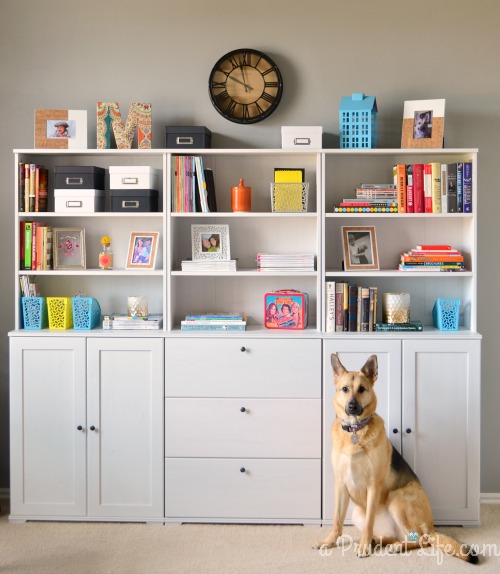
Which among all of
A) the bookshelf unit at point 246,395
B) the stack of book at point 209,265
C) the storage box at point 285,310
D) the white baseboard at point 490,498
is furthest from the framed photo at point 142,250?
the white baseboard at point 490,498

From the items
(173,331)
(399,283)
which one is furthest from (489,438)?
(173,331)

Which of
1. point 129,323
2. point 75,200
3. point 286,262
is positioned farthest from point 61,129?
point 286,262

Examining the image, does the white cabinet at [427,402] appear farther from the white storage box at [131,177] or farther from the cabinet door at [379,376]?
the white storage box at [131,177]

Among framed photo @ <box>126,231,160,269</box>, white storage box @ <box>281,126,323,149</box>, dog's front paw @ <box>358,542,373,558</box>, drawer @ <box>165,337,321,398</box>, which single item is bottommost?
dog's front paw @ <box>358,542,373,558</box>

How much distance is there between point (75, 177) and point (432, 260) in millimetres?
1746

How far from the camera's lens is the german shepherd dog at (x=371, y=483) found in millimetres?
3428

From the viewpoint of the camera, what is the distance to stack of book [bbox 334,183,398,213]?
3.81 m

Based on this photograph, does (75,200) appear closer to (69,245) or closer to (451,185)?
(69,245)

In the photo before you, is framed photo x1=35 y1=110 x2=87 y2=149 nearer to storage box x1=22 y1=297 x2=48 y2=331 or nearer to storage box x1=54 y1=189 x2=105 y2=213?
storage box x1=54 y1=189 x2=105 y2=213

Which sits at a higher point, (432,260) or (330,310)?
(432,260)

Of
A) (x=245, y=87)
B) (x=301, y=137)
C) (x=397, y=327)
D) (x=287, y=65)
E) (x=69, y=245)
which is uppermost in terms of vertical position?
(x=287, y=65)

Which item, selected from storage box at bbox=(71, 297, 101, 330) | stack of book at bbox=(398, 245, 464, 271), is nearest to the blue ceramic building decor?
stack of book at bbox=(398, 245, 464, 271)

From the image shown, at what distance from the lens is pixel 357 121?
3822 mm

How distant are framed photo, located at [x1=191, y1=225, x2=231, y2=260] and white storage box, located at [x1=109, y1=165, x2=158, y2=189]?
0.31 m
